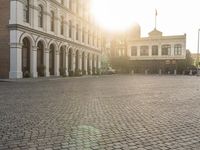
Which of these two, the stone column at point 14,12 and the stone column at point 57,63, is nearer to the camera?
the stone column at point 14,12

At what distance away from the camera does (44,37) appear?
28.9 m

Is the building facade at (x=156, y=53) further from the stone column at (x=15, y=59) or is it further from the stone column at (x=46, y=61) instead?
the stone column at (x=15, y=59)

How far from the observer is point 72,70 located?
36.4 metres

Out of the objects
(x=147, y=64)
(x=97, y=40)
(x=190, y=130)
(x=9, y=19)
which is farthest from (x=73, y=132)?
(x=147, y=64)

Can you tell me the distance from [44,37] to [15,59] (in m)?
5.99

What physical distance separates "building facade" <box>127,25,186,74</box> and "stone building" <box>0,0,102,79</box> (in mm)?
25737

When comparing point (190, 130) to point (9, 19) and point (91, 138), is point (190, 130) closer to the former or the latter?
point (91, 138)

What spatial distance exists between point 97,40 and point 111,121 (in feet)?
146

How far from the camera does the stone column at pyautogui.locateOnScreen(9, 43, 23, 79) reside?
23875 millimetres

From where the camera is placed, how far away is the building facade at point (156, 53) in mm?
63259

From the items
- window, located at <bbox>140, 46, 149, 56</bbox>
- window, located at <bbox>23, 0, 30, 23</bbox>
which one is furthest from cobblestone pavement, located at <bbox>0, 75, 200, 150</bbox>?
window, located at <bbox>140, 46, 149, 56</bbox>

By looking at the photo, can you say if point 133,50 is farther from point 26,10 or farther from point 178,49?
point 26,10

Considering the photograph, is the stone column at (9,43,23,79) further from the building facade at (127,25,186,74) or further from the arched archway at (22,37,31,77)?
the building facade at (127,25,186,74)

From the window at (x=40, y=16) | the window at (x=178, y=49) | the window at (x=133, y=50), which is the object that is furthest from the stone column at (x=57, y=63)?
the window at (x=178, y=49)
